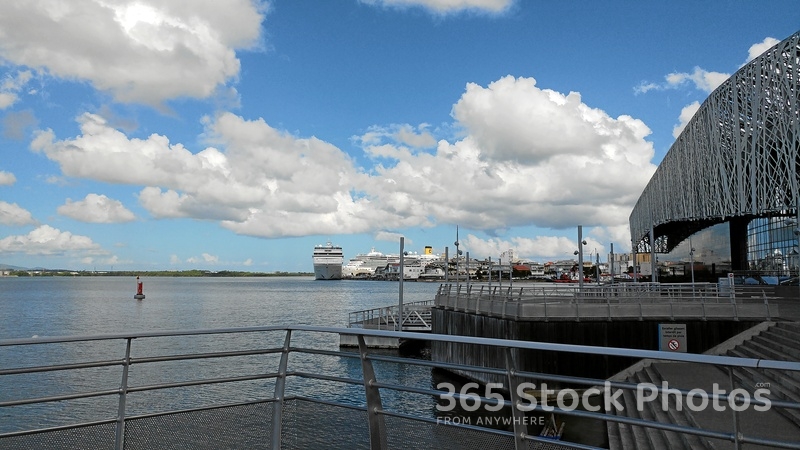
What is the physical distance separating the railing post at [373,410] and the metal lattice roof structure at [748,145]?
47398 mm

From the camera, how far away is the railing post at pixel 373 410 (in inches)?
183

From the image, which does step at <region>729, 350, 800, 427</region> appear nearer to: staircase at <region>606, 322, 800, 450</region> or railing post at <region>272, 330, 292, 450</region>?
staircase at <region>606, 322, 800, 450</region>

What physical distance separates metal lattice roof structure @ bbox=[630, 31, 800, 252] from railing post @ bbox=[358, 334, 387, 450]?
4740 cm

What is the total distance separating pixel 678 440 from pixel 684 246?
93716mm

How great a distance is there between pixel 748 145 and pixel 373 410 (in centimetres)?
5960

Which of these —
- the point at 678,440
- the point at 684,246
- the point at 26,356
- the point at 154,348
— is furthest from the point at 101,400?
the point at 684,246

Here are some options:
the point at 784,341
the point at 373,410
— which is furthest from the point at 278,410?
the point at 784,341

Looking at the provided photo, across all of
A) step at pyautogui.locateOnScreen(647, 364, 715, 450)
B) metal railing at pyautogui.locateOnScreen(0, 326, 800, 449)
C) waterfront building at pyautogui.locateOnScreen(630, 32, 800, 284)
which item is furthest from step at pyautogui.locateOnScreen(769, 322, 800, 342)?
waterfront building at pyautogui.locateOnScreen(630, 32, 800, 284)

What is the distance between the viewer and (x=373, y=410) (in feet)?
15.4

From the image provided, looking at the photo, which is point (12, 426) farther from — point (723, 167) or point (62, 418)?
point (723, 167)

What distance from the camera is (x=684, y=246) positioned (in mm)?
96125

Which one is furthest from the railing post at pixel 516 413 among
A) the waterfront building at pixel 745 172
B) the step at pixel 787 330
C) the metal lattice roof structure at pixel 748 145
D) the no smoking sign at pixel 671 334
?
the metal lattice roof structure at pixel 748 145

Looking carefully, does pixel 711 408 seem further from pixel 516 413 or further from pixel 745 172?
pixel 745 172

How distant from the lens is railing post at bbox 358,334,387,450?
15.2 ft
